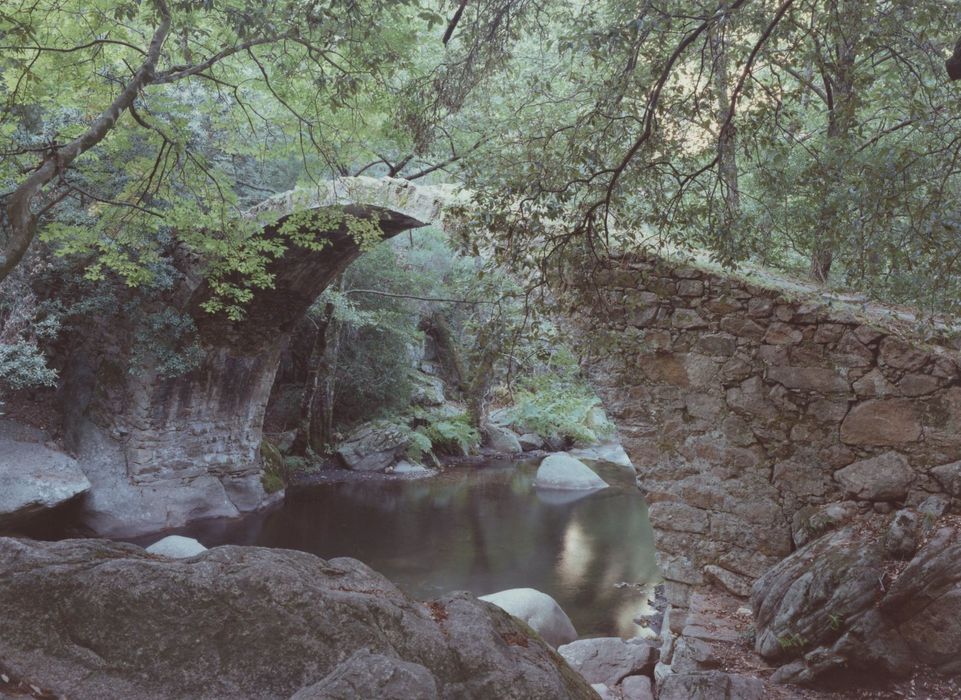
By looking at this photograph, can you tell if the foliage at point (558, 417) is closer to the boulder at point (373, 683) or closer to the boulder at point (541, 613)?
the boulder at point (541, 613)

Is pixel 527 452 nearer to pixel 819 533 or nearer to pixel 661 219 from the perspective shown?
pixel 819 533

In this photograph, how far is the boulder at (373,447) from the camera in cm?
1242

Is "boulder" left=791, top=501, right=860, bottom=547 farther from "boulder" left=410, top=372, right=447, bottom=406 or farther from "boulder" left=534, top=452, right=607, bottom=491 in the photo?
"boulder" left=410, top=372, right=447, bottom=406

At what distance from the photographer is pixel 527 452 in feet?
48.4

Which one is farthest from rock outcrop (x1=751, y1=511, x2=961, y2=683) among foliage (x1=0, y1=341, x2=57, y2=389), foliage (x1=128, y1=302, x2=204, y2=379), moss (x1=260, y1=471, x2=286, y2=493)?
moss (x1=260, y1=471, x2=286, y2=493)

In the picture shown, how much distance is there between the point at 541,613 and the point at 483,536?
338cm

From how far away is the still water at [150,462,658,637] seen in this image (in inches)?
284

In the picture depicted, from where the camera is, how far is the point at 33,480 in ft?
25.3

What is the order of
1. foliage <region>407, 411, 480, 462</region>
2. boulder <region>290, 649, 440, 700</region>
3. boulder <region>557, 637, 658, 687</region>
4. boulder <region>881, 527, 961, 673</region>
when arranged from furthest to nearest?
foliage <region>407, 411, 480, 462</region> < boulder <region>557, 637, 658, 687</region> < boulder <region>881, 527, 961, 673</region> < boulder <region>290, 649, 440, 700</region>

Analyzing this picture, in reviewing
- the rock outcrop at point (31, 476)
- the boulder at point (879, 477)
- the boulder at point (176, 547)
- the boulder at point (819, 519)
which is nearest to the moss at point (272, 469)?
the rock outcrop at point (31, 476)

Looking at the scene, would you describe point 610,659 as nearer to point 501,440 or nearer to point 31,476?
point 31,476

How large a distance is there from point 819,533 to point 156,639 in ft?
12.2

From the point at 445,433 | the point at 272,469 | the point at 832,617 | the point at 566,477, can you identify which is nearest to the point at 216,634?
the point at 832,617

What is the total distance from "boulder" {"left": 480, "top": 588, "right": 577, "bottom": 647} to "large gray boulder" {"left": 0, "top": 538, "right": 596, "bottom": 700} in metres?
3.90
